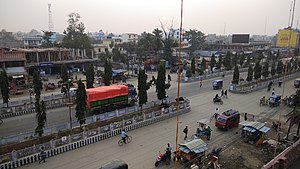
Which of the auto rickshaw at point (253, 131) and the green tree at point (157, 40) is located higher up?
the green tree at point (157, 40)

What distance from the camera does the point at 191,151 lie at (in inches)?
571

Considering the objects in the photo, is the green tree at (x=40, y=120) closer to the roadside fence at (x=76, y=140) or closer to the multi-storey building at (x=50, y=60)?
the roadside fence at (x=76, y=140)

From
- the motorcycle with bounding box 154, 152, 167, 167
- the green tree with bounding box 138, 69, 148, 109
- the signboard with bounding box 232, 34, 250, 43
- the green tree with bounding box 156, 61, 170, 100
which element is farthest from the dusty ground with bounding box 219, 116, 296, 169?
the signboard with bounding box 232, 34, 250, 43

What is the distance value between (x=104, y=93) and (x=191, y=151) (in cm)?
1246

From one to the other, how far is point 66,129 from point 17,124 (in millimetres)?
6365

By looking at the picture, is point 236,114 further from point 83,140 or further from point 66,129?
point 66,129

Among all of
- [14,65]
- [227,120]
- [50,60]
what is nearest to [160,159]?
[227,120]

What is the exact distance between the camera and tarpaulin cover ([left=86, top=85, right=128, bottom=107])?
75.5 feet

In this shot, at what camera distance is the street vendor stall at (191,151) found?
14.6 metres

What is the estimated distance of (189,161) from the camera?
1467 cm

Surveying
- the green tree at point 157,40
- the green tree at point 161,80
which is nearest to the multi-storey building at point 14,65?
the green tree at point 161,80

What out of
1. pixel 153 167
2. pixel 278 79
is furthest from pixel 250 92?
pixel 153 167

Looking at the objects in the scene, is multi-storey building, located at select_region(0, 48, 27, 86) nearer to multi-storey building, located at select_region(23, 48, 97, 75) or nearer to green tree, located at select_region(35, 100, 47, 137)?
multi-storey building, located at select_region(23, 48, 97, 75)

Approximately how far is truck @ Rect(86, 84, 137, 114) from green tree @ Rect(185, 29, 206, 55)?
238 feet
